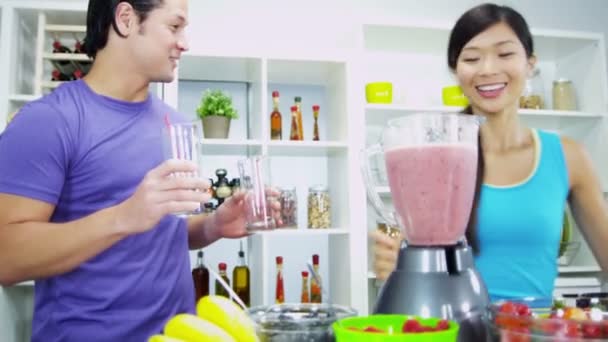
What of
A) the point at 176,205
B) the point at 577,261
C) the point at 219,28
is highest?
the point at 219,28

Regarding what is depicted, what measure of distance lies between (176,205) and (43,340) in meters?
0.52

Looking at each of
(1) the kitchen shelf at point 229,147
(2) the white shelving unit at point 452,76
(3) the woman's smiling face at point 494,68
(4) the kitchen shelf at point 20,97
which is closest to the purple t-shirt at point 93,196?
(3) the woman's smiling face at point 494,68

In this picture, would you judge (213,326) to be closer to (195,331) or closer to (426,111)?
(195,331)

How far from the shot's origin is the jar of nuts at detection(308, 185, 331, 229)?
8.04 feet

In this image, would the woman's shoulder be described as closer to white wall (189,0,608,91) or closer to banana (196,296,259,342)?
banana (196,296,259,342)

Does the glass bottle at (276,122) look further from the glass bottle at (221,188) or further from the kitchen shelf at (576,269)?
the kitchen shelf at (576,269)

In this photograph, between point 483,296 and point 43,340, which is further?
point 43,340

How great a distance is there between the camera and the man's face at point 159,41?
1207 mm

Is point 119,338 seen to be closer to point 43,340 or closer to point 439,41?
point 43,340

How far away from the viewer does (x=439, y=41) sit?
2654 millimetres

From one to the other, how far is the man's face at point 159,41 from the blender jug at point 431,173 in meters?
0.67

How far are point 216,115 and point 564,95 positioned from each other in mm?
1806

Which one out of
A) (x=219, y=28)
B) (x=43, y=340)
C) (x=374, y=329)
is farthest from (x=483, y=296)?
(x=219, y=28)

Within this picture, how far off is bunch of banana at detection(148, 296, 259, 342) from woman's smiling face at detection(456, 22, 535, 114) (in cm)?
83
